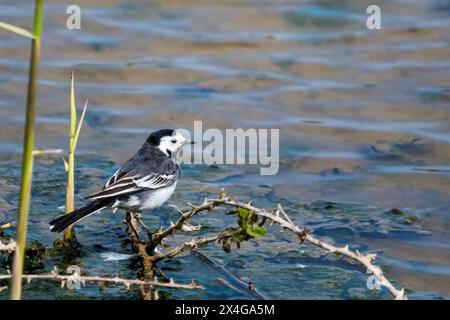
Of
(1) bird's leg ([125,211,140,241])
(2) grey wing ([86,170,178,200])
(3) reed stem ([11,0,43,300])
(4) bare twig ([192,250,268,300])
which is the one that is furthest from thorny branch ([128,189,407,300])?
(3) reed stem ([11,0,43,300])

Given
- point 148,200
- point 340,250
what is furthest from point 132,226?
point 340,250

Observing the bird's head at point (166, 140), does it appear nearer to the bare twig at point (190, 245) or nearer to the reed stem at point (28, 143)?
the bare twig at point (190, 245)

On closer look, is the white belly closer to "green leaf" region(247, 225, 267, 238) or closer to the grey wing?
the grey wing

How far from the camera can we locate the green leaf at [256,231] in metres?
5.35

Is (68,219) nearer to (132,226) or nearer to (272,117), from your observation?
(132,226)

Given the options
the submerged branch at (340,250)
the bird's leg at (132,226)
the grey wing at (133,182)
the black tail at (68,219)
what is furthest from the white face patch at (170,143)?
the submerged branch at (340,250)

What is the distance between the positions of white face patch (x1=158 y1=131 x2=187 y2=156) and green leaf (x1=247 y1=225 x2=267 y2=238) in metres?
2.99

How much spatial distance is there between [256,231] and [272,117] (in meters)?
5.38

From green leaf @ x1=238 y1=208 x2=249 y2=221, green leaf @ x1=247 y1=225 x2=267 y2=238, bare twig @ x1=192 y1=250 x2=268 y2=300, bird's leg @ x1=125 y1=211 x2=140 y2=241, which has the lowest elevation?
bare twig @ x1=192 y1=250 x2=268 y2=300

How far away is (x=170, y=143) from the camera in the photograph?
27.2 ft

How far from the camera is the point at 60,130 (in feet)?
33.2

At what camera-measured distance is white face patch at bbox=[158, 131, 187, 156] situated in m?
8.23
